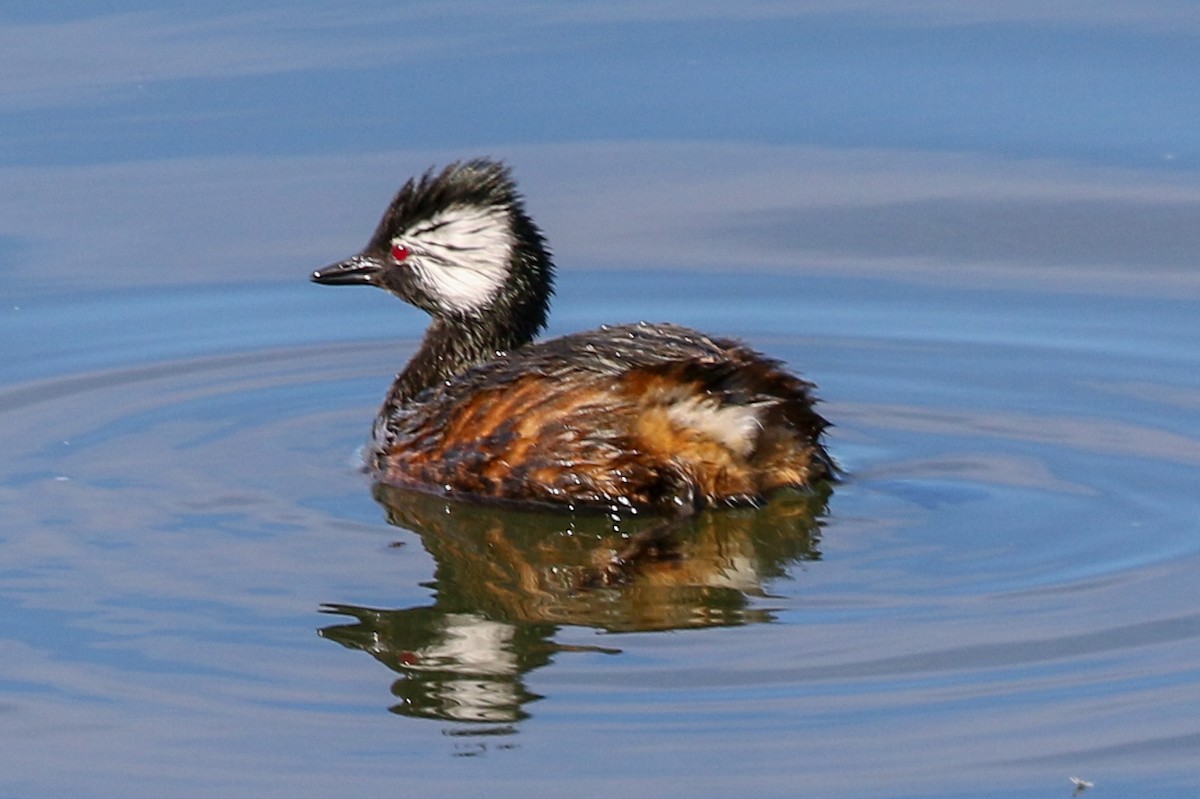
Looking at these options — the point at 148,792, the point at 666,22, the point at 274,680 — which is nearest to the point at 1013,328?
the point at 666,22

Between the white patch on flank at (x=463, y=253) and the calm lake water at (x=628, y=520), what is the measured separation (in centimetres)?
→ 64

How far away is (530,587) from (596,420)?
773 mm

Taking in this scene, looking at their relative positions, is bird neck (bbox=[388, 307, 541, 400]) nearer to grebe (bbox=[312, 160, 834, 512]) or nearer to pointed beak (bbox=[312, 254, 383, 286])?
grebe (bbox=[312, 160, 834, 512])

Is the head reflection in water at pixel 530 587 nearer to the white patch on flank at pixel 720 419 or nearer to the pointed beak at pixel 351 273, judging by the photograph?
the white patch on flank at pixel 720 419

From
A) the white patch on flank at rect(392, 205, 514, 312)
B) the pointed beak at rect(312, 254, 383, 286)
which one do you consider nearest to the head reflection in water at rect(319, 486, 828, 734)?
the white patch on flank at rect(392, 205, 514, 312)

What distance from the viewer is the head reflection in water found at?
6918 mm

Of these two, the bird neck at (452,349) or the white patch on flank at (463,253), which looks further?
the bird neck at (452,349)

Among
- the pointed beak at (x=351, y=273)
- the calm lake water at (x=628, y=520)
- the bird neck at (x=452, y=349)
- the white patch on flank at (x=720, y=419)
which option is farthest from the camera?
the pointed beak at (x=351, y=273)

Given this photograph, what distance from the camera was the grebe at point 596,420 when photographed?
826cm

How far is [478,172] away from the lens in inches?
362

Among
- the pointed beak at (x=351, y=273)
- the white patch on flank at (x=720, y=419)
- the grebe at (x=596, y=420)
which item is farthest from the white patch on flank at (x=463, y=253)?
the white patch on flank at (x=720, y=419)

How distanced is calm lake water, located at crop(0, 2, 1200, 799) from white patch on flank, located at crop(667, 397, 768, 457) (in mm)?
309

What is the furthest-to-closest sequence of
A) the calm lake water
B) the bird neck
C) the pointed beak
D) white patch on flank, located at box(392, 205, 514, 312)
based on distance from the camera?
the pointed beak, the bird neck, white patch on flank, located at box(392, 205, 514, 312), the calm lake water

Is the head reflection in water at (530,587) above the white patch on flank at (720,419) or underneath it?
underneath
